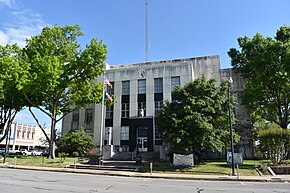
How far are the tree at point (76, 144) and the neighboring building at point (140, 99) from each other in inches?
137

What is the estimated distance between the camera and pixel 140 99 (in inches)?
1515

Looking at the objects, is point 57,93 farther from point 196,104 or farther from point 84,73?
point 196,104

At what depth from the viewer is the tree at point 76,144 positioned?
3291 centimetres

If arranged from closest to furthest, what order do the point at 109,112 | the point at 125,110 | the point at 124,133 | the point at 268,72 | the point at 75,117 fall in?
the point at 268,72 → the point at 124,133 → the point at 125,110 → the point at 109,112 → the point at 75,117

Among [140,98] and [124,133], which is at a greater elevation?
[140,98]

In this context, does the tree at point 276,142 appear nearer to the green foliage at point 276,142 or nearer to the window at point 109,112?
the green foliage at point 276,142

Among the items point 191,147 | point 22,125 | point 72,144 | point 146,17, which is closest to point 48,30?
point 72,144

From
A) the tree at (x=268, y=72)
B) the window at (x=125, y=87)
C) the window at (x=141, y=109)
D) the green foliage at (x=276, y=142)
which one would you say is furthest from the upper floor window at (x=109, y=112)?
the green foliage at (x=276, y=142)

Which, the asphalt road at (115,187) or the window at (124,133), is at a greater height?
the window at (124,133)

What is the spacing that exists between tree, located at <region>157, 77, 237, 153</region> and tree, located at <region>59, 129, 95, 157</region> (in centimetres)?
1378

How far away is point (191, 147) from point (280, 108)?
1438cm

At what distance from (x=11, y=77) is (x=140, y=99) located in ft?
60.1

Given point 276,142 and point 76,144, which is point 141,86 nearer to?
point 76,144

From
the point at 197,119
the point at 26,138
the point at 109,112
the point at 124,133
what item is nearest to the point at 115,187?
the point at 197,119
